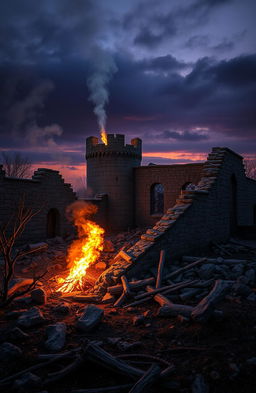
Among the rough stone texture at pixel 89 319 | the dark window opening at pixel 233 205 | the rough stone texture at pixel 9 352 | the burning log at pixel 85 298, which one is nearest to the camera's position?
the rough stone texture at pixel 9 352

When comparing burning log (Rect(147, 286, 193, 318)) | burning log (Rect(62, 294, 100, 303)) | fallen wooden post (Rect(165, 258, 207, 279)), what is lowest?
burning log (Rect(62, 294, 100, 303))

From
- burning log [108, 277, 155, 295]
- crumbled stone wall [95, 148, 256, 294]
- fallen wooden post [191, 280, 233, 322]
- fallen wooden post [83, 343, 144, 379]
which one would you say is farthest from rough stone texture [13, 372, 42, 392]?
crumbled stone wall [95, 148, 256, 294]

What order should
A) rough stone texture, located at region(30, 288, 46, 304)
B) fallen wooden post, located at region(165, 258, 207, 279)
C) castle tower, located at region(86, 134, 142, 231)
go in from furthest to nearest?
castle tower, located at region(86, 134, 142, 231) < fallen wooden post, located at region(165, 258, 207, 279) < rough stone texture, located at region(30, 288, 46, 304)

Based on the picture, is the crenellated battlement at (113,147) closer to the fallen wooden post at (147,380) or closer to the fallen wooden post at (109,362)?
the fallen wooden post at (109,362)

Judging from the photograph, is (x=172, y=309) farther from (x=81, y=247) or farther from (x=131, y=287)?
(x=81, y=247)

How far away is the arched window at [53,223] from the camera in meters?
16.0

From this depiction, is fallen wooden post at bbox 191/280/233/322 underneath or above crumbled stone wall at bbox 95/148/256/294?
underneath

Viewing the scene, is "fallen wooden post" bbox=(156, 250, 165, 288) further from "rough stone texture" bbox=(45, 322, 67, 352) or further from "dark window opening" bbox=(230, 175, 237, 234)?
"dark window opening" bbox=(230, 175, 237, 234)

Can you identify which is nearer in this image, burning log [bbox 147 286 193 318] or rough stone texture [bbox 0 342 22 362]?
rough stone texture [bbox 0 342 22 362]

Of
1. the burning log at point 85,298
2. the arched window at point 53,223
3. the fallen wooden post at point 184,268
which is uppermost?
the arched window at point 53,223

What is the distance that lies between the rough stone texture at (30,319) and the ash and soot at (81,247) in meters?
2.49

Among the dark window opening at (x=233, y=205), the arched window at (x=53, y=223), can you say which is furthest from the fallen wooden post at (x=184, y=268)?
the arched window at (x=53, y=223)

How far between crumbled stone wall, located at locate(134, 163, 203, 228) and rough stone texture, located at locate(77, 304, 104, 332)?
45.2ft

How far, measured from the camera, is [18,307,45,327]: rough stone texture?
534cm
